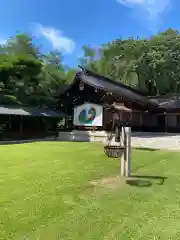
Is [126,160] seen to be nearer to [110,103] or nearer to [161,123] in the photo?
[110,103]

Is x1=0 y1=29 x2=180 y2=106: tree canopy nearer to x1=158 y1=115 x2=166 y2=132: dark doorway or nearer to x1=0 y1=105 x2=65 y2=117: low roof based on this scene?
x1=0 y1=105 x2=65 y2=117: low roof

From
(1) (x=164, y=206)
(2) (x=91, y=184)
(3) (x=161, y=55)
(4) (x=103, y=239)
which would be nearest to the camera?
(4) (x=103, y=239)

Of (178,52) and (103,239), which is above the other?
(178,52)

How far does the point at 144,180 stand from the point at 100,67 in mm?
31267

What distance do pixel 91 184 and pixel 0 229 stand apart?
→ 10.1 feet

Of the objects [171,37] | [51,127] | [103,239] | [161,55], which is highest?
[171,37]

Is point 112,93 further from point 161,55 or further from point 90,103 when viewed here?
point 161,55

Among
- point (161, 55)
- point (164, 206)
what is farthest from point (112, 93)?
point (164, 206)

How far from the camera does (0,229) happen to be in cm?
429

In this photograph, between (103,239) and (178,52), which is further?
(178,52)

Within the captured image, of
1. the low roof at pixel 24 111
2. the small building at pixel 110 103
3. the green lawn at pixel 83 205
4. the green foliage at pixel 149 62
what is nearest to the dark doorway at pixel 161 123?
the small building at pixel 110 103

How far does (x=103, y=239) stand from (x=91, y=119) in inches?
774

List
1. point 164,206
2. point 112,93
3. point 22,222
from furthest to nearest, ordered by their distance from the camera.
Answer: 1. point 112,93
2. point 164,206
3. point 22,222

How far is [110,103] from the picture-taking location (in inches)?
918
